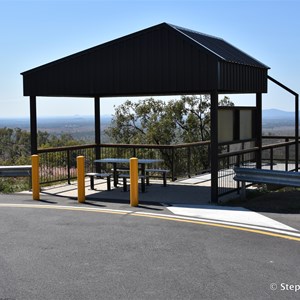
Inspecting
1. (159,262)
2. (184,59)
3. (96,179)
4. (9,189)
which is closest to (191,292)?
(159,262)

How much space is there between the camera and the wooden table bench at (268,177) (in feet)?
37.6

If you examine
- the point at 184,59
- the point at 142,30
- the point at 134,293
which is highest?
the point at 142,30

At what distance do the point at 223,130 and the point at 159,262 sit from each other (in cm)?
651

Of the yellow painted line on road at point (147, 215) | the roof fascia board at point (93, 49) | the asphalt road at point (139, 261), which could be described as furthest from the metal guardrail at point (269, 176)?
the roof fascia board at point (93, 49)

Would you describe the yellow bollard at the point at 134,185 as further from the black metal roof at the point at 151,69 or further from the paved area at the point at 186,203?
the black metal roof at the point at 151,69

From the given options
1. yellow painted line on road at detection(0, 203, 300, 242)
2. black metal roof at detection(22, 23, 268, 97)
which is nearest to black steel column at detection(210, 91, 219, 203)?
black metal roof at detection(22, 23, 268, 97)

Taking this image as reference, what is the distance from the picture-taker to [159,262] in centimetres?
707

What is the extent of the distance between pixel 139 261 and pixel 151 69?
22.0ft

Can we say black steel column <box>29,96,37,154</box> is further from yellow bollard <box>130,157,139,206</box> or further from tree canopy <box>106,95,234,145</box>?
tree canopy <box>106,95,234,145</box>

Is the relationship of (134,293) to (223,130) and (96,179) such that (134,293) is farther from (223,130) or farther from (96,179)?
(96,179)

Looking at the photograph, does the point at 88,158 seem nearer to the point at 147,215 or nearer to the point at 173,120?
the point at 147,215

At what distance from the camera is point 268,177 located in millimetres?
11953

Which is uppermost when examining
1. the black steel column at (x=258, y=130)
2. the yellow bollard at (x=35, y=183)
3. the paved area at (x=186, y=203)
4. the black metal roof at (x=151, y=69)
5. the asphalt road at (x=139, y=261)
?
the black metal roof at (x=151, y=69)

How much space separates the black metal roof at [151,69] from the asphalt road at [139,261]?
12.9ft
